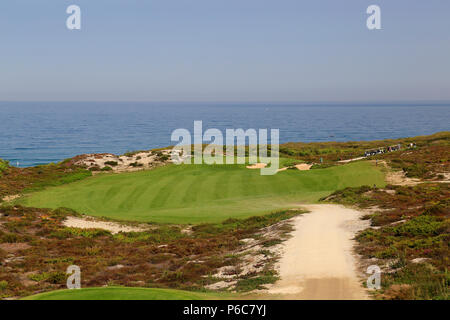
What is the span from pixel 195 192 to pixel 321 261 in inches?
956

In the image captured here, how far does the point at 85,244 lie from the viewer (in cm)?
2262

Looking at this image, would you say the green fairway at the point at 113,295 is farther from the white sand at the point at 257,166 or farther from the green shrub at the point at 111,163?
the green shrub at the point at 111,163

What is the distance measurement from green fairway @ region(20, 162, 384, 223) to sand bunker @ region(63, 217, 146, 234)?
1.76m

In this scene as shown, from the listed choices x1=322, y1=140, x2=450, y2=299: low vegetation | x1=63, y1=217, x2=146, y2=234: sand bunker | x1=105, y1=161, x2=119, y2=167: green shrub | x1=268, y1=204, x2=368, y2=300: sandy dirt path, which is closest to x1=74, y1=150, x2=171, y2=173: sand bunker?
x1=105, y1=161, x2=119, y2=167: green shrub

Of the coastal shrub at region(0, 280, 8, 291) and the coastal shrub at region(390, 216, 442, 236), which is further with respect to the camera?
the coastal shrub at region(390, 216, 442, 236)

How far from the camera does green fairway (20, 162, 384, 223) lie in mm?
30844

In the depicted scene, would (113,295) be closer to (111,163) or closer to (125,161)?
(111,163)

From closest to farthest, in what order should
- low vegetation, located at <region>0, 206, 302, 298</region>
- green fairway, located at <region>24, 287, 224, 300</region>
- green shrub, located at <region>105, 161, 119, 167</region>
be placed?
1. green fairway, located at <region>24, 287, 224, 300</region>
2. low vegetation, located at <region>0, 206, 302, 298</region>
3. green shrub, located at <region>105, 161, 119, 167</region>

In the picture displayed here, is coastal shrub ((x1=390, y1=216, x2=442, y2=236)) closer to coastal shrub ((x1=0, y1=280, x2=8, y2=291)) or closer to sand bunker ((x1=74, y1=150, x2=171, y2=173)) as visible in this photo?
coastal shrub ((x1=0, y1=280, x2=8, y2=291))

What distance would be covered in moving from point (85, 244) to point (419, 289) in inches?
701

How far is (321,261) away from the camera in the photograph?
574 inches

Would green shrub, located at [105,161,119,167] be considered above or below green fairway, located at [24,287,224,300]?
below
